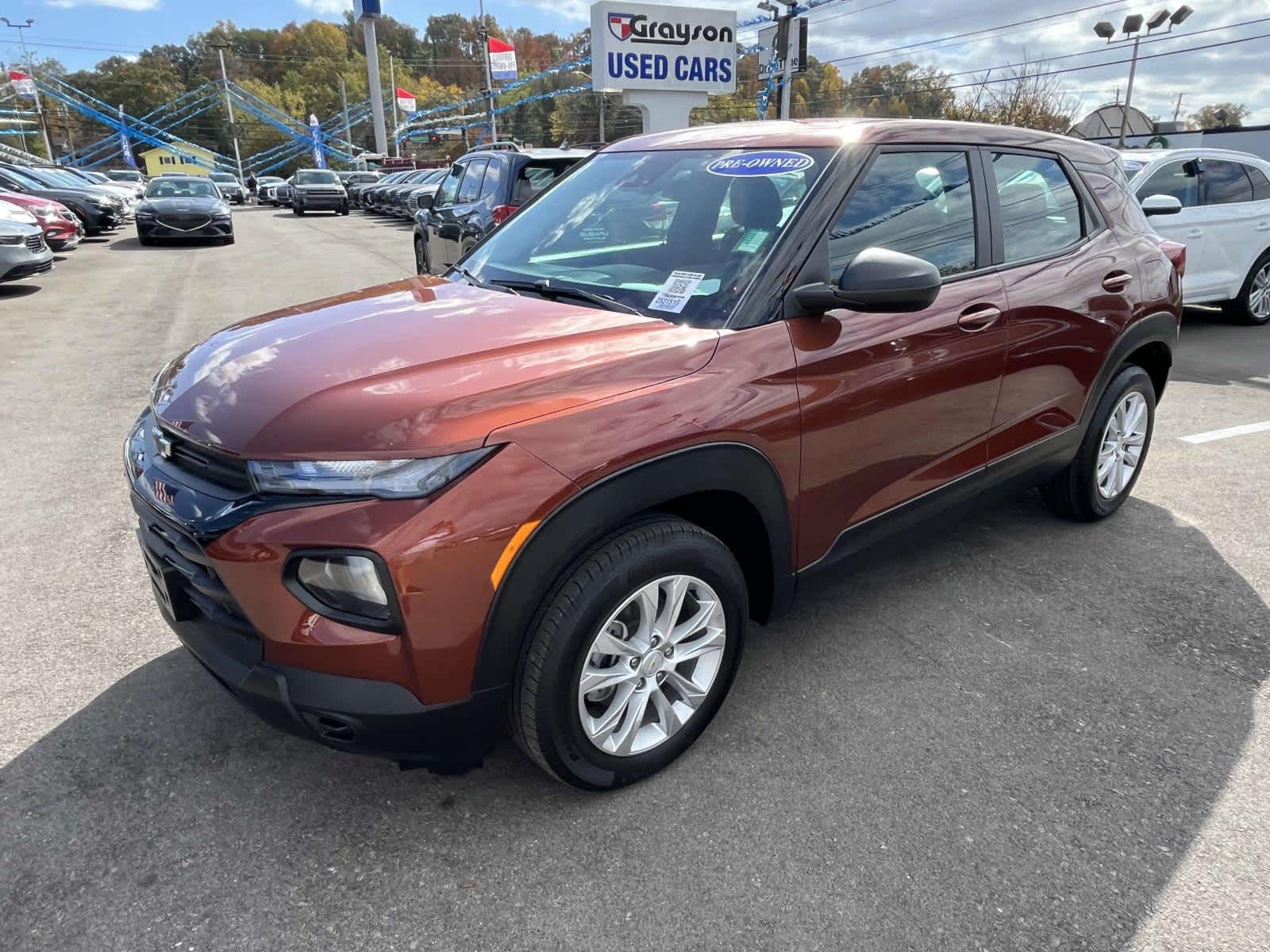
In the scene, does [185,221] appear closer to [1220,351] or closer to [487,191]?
[487,191]

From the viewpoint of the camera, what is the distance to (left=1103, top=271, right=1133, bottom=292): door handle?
3.67m

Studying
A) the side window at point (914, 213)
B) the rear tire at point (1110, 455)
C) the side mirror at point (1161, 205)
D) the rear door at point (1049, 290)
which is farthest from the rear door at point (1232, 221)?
the side window at point (914, 213)

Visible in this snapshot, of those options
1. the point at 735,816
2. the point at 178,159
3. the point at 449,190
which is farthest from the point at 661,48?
the point at 178,159

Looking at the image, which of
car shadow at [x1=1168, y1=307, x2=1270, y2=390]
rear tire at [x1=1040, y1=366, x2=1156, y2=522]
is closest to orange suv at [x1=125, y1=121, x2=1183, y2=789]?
rear tire at [x1=1040, y1=366, x2=1156, y2=522]

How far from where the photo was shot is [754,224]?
2.65m

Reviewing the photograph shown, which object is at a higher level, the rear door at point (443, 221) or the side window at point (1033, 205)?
the side window at point (1033, 205)

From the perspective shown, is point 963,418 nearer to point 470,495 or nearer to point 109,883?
point 470,495

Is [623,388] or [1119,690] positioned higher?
[623,388]

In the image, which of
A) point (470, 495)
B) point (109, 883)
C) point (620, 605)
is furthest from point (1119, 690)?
point (109, 883)

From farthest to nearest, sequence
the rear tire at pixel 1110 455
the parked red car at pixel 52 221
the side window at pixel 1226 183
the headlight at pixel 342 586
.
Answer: the parked red car at pixel 52 221, the side window at pixel 1226 183, the rear tire at pixel 1110 455, the headlight at pixel 342 586

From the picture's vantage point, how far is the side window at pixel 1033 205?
129 inches

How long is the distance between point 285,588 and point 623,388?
0.93m

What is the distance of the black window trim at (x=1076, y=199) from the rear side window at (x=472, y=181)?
694 cm

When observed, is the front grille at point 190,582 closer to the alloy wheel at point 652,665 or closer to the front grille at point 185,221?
the alloy wheel at point 652,665
